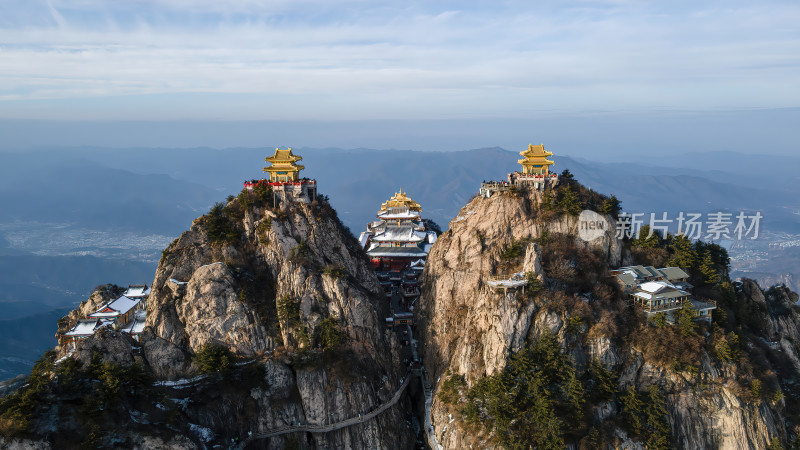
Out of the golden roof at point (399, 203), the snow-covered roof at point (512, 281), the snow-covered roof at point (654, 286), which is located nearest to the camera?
the snow-covered roof at point (512, 281)

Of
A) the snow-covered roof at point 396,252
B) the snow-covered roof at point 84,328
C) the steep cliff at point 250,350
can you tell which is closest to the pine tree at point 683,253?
the snow-covered roof at point 396,252

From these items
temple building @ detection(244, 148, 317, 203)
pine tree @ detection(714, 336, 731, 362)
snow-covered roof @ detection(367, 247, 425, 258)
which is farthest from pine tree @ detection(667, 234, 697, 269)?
temple building @ detection(244, 148, 317, 203)

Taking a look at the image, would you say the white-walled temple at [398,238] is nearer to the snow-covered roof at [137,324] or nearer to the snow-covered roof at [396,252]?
the snow-covered roof at [396,252]

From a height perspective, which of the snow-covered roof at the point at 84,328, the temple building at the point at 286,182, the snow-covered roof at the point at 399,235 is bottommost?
the snow-covered roof at the point at 84,328

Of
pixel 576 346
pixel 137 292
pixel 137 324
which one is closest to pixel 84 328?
pixel 137 324

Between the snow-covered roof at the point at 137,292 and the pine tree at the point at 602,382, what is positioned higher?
the snow-covered roof at the point at 137,292

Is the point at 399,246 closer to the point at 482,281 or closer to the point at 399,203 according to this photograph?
the point at 399,203
